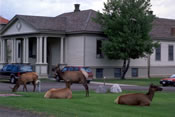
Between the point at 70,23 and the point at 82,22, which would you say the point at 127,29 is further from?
the point at 70,23

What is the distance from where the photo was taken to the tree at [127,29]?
43.9 meters

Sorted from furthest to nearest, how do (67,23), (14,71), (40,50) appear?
(67,23)
(40,50)
(14,71)

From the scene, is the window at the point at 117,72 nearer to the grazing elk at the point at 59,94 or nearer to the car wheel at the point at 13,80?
the car wheel at the point at 13,80

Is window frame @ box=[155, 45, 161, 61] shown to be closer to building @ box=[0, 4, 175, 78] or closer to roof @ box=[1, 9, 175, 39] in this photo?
building @ box=[0, 4, 175, 78]

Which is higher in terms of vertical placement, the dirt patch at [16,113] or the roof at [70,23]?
the roof at [70,23]

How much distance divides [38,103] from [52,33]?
30.9 metres

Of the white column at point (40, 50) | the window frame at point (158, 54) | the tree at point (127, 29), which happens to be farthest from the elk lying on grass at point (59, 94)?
the window frame at point (158, 54)

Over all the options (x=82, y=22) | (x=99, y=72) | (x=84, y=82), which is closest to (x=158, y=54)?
(x=99, y=72)

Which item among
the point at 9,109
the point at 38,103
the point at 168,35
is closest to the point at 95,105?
the point at 38,103

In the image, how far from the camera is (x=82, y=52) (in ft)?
149

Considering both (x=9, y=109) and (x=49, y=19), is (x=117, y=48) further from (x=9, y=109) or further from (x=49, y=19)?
(x=9, y=109)

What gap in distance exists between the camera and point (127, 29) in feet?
144

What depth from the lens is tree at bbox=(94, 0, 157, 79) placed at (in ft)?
Result: 144

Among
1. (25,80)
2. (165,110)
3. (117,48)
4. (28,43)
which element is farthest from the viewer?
(28,43)
